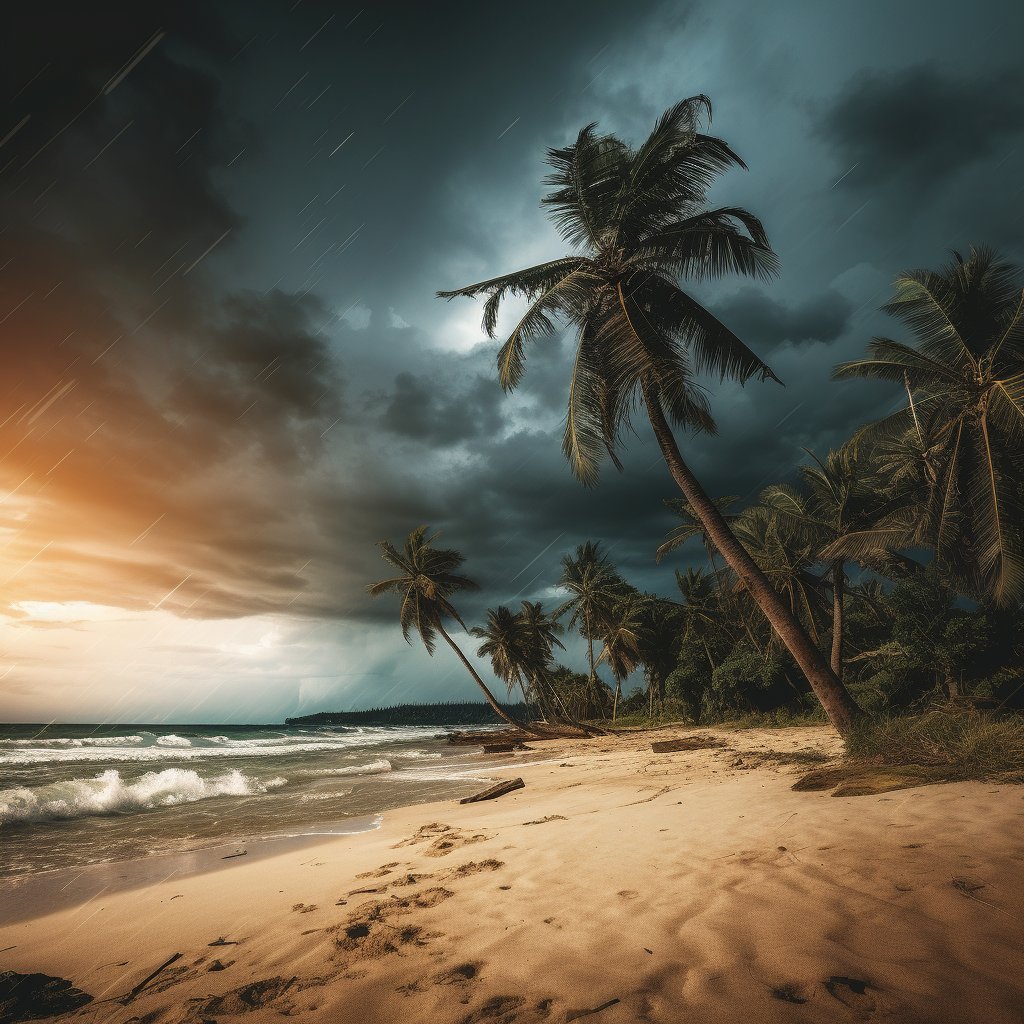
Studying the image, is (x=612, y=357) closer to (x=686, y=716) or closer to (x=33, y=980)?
(x=33, y=980)

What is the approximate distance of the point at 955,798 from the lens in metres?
4.01

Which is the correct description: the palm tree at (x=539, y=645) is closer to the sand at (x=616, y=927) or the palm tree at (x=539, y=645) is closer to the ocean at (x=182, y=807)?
the ocean at (x=182, y=807)

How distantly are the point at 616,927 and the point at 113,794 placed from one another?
12476mm

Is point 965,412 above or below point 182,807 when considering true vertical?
above

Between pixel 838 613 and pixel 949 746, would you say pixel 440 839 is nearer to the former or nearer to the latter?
pixel 949 746

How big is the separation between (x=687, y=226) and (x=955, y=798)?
952cm

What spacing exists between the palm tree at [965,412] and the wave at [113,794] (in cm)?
1685

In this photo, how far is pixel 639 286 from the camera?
9641 millimetres

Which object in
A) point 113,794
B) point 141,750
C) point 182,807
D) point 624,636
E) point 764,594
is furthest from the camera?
point 624,636

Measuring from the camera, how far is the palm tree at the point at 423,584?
25.5 metres

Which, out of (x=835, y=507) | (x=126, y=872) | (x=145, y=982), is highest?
(x=835, y=507)

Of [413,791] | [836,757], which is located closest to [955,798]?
[836,757]

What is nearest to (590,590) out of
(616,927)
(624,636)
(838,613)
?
(624,636)

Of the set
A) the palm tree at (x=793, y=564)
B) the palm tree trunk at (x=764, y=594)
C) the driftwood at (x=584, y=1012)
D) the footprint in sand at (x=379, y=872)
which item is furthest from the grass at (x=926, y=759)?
the palm tree at (x=793, y=564)
